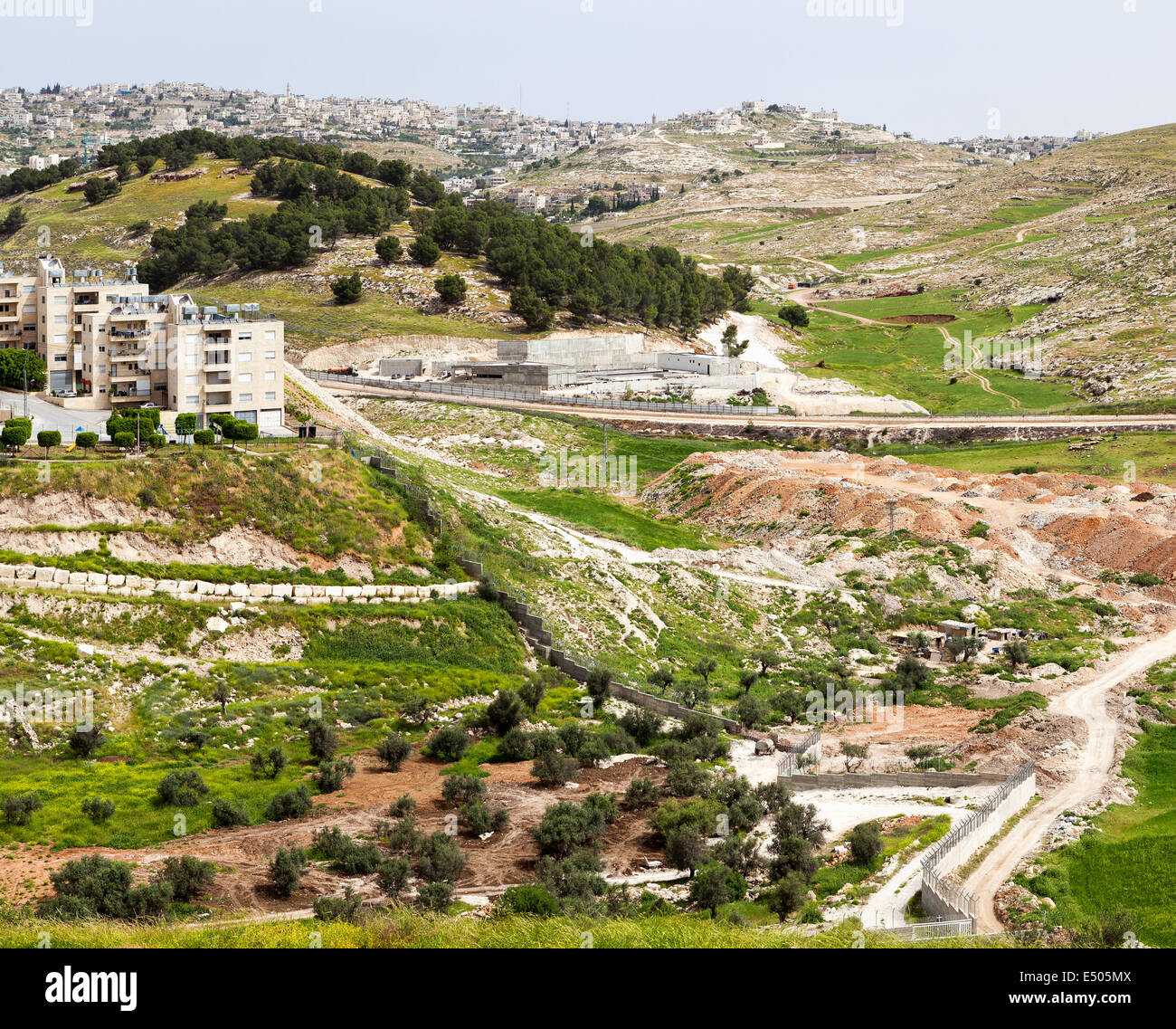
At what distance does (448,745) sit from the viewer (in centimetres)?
3828

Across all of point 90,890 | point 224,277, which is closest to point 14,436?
A: point 90,890

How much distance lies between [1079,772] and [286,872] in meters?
22.7

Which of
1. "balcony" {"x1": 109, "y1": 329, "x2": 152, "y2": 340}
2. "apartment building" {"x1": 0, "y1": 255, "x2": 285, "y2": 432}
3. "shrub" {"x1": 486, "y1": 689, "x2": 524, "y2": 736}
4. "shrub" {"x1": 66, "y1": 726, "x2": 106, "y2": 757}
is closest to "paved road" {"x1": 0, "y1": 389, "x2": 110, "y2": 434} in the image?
"apartment building" {"x1": 0, "y1": 255, "x2": 285, "y2": 432}

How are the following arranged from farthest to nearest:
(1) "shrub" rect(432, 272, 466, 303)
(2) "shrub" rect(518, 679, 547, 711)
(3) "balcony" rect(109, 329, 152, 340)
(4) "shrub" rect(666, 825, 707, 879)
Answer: (1) "shrub" rect(432, 272, 466, 303) → (3) "balcony" rect(109, 329, 152, 340) → (2) "shrub" rect(518, 679, 547, 711) → (4) "shrub" rect(666, 825, 707, 879)

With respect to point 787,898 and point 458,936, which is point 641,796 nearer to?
point 787,898

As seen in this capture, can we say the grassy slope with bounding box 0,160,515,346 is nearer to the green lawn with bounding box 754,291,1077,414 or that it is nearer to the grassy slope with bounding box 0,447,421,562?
the green lawn with bounding box 754,291,1077,414

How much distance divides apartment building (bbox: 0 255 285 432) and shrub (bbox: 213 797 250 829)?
1071 inches

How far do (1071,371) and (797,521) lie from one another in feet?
203

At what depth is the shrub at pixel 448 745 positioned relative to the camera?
3828 centimetres

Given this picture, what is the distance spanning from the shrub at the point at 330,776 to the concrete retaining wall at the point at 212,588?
9319 mm

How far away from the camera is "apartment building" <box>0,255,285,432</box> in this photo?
5722cm

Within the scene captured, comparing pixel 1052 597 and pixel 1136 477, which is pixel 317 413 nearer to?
pixel 1052 597

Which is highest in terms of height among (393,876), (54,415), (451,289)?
(451,289)
